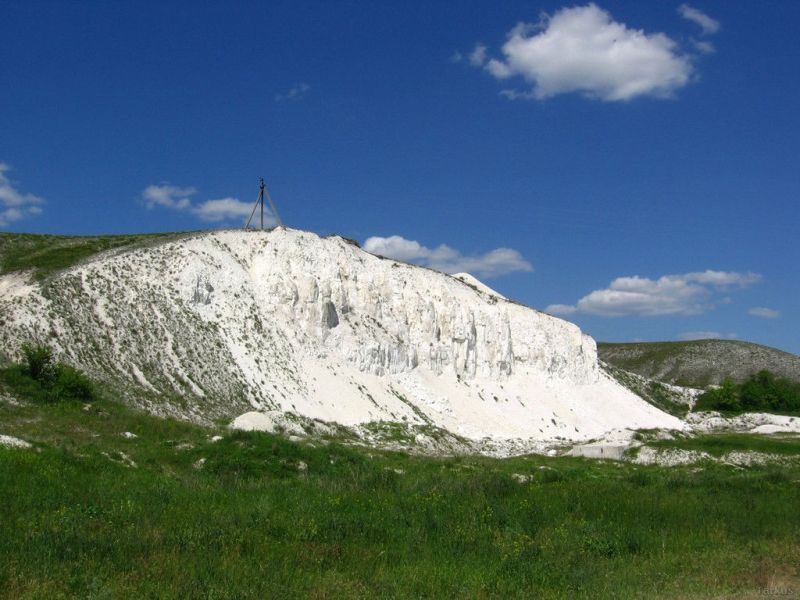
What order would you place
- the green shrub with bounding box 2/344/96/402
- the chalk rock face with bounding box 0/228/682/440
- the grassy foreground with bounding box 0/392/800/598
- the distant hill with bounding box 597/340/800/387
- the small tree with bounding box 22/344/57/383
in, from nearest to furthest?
the grassy foreground with bounding box 0/392/800/598 < the green shrub with bounding box 2/344/96/402 < the small tree with bounding box 22/344/57/383 < the chalk rock face with bounding box 0/228/682/440 < the distant hill with bounding box 597/340/800/387

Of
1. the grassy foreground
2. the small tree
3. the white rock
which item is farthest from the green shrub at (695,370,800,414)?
the white rock

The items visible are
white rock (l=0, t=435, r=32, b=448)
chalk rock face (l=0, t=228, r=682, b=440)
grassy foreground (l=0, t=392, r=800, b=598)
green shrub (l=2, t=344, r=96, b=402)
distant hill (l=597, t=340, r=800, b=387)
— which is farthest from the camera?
distant hill (l=597, t=340, r=800, b=387)

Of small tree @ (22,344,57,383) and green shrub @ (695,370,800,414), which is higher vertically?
small tree @ (22,344,57,383)

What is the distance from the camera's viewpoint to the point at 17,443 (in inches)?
720

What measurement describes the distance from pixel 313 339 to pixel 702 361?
5040 inches

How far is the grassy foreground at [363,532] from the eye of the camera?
10.1 meters

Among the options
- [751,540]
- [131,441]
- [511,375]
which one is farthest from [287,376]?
[751,540]

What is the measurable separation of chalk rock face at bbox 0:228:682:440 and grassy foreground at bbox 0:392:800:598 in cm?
1839

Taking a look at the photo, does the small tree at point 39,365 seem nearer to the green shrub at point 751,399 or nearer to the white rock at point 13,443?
the white rock at point 13,443

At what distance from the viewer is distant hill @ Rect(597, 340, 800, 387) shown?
14575cm

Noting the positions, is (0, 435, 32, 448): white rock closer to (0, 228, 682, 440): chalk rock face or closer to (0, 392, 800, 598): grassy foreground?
(0, 392, 800, 598): grassy foreground

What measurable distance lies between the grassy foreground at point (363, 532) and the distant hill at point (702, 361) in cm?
13767

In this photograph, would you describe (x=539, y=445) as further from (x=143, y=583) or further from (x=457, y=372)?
(x=143, y=583)

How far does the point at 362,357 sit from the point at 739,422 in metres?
54.7
